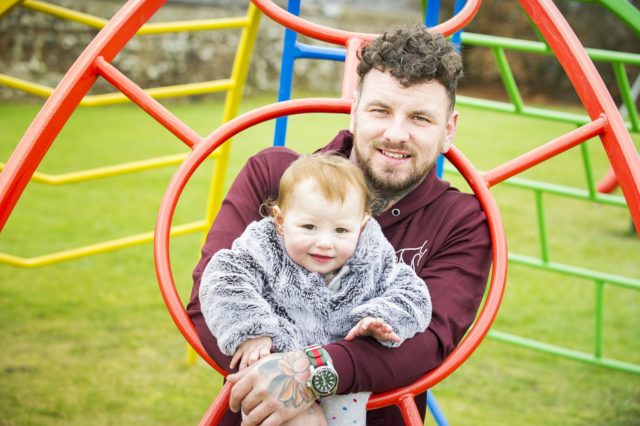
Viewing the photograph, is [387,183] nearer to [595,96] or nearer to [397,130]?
[397,130]

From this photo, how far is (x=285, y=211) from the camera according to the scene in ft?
4.71

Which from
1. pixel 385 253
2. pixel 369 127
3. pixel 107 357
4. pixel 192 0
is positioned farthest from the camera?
pixel 192 0

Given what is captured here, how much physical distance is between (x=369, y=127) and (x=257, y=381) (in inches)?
23.9

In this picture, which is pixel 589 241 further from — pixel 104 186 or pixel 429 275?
pixel 429 275

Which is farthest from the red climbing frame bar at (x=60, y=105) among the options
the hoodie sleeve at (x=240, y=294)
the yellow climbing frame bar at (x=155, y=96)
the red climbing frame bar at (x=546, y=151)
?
the red climbing frame bar at (x=546, y=151)

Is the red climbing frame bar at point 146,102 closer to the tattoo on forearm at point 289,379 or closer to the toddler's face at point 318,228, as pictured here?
the toddler's face at point 318,228

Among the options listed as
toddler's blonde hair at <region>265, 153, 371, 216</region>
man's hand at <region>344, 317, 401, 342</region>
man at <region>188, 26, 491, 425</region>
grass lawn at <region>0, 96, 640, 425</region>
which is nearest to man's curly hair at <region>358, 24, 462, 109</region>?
man at <region>188, 26, 491, 425</region>

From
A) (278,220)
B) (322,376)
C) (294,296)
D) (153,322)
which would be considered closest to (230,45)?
(153,322)


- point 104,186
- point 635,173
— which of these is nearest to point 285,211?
point 635,173

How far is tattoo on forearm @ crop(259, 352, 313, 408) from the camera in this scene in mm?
1332

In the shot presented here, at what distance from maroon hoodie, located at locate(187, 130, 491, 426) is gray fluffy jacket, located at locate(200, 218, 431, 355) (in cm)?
5

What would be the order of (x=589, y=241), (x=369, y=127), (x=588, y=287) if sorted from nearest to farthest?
(x=369, y=127), (x=588, y=287), (x=589, y=241)

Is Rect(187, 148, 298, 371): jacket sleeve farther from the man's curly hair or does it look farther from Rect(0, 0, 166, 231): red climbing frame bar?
Rect(0, 0, 166, 231): red climbing frame bar

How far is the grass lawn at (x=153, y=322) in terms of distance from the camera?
116 inches
